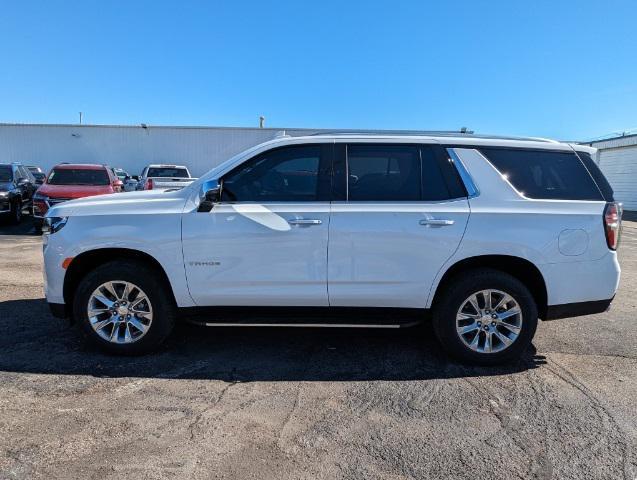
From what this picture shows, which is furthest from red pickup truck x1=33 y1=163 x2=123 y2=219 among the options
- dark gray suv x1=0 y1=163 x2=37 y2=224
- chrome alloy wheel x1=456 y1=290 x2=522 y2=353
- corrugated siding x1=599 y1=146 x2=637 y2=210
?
corrugated siding x1=599 y1=146 x2=637 y2=210

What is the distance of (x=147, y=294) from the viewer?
3.98m

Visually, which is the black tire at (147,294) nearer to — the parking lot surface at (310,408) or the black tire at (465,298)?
the parking lot surface at (310,408)

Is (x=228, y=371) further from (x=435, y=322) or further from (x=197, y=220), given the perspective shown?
(x=435, y=322)

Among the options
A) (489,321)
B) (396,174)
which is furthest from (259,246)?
(489,321)

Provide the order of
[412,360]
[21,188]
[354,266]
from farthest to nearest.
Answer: [21,188] → [412,360] → [354,266]

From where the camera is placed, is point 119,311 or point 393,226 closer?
point 393,226

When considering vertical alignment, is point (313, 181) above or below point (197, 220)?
above

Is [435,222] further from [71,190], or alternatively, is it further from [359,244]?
[71,190]

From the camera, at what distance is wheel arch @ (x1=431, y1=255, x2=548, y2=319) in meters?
3.93

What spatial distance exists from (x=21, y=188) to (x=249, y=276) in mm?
11730

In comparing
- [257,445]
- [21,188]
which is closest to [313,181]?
[257,445]

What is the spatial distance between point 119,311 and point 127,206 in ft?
3.00

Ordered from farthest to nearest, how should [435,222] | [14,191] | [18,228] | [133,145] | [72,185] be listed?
[133,145] < [18,228] < [14,191] < [72,185] < [435,222]

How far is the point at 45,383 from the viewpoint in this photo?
3.60 m
